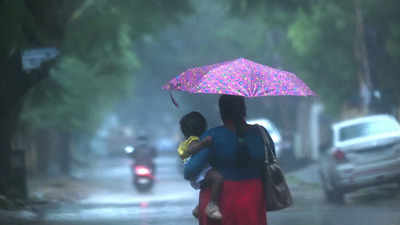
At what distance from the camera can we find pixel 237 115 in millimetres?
6281

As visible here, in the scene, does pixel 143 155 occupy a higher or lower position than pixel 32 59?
lower

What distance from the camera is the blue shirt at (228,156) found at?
605 cm

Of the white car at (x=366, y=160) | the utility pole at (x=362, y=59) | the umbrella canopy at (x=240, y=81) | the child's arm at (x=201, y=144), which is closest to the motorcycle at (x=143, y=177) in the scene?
the utility pole at (x=362, y=59)

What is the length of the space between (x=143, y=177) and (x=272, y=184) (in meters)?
15.7

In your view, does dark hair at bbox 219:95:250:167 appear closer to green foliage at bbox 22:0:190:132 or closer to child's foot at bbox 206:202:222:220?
child's foot at bbox 206:202:222:220

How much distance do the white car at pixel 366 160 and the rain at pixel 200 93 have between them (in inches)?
0.8

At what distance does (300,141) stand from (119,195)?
63.9ft

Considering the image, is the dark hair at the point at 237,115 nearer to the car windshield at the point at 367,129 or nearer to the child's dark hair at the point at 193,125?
the child's dark hair at the point at 193,125

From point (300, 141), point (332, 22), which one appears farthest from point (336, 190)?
point (300, 141)

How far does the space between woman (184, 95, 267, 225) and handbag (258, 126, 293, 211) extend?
2.2 inches

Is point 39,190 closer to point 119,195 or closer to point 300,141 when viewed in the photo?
point 119,195

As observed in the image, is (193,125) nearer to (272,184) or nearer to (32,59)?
(272,184)

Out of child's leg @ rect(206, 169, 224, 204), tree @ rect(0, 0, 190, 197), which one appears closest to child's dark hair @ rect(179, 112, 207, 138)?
child's leg @ rect(206, 169, 224, 204)

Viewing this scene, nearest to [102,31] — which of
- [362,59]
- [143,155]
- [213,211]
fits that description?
[143,155]
